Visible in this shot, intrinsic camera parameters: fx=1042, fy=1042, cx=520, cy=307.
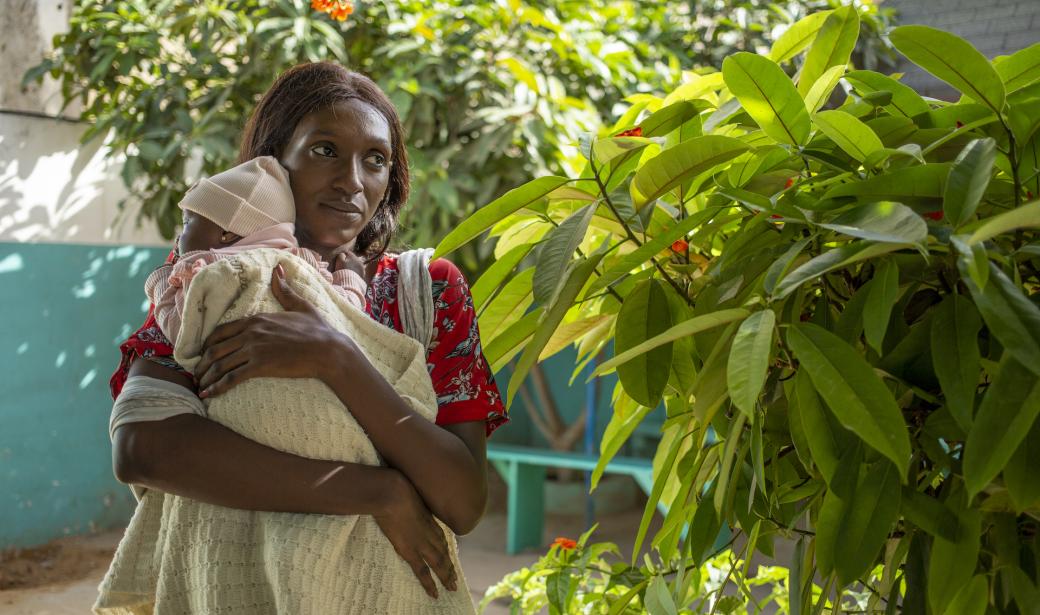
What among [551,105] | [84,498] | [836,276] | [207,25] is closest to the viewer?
[836,276]

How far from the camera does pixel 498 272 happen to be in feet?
3.28

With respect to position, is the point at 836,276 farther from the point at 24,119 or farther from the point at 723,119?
the point at 24,119

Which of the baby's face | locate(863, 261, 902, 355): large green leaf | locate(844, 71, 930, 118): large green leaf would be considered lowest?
the baby's face

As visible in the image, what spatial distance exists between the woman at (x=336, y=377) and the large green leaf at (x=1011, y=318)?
0.60 metres

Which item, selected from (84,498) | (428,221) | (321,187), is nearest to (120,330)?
(84,498)

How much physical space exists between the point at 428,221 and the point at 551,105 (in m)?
0.58

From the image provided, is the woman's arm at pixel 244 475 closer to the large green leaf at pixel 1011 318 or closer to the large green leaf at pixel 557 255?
the large green leaf at pixel 557 255

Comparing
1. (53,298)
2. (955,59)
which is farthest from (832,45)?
(53,298)

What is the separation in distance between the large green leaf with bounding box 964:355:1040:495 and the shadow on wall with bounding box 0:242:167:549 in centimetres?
406

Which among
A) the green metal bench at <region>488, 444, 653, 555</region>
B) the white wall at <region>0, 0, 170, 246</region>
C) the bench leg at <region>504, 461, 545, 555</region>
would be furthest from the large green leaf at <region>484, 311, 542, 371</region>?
the white wall at <region>0, 0, 170, 246</region>

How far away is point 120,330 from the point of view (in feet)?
14.8

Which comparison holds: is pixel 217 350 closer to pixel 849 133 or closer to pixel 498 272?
pixel 498 272

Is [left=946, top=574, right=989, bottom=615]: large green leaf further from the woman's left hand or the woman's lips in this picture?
the woman's lips

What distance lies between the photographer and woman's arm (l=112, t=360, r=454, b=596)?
1.00 meters
